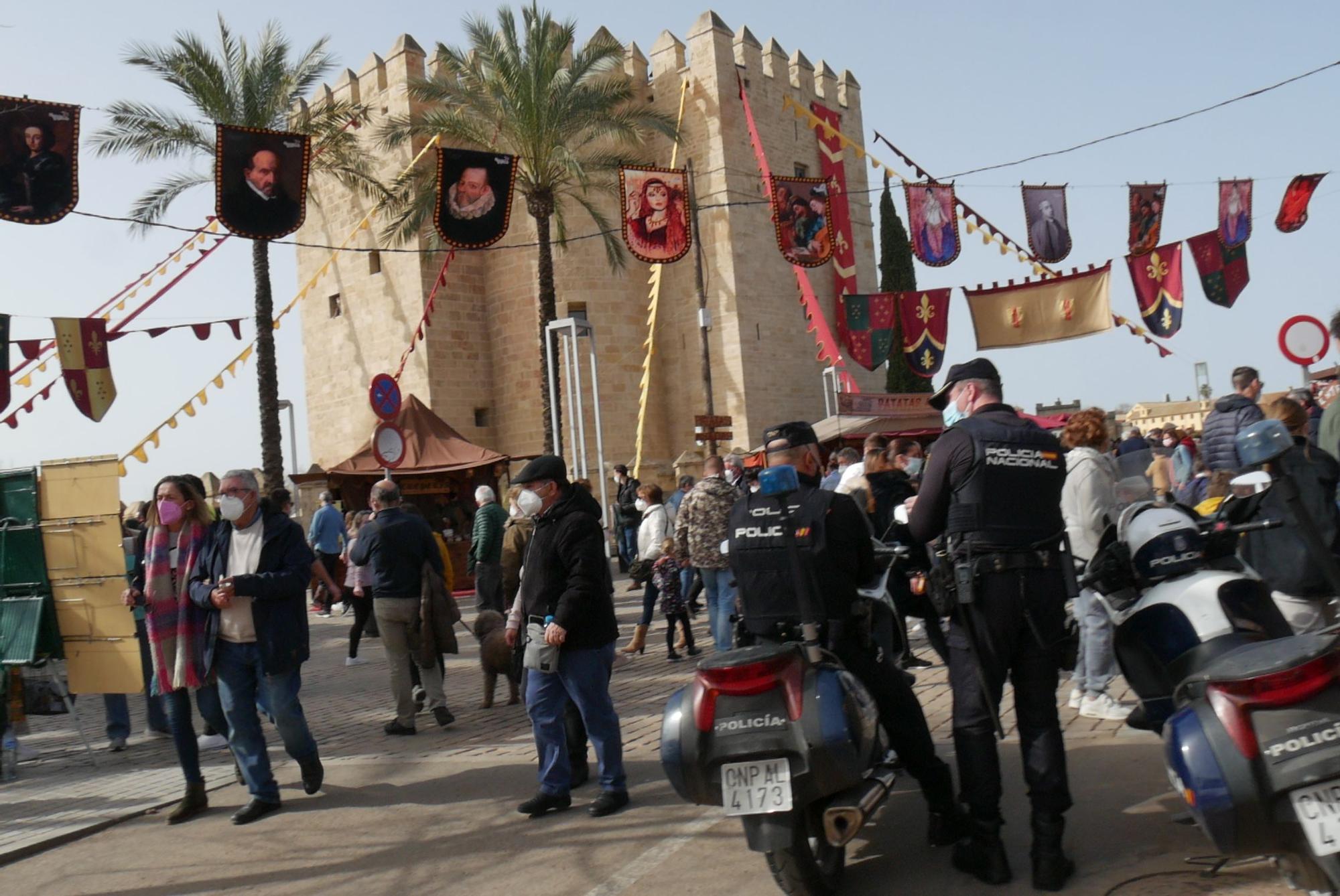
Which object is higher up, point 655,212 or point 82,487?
point 655,212

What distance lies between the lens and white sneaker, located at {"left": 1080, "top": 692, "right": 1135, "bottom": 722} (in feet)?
21.9

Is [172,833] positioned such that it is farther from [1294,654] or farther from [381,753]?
[1294,654]

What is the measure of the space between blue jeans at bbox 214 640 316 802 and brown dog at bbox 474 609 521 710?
2255mm

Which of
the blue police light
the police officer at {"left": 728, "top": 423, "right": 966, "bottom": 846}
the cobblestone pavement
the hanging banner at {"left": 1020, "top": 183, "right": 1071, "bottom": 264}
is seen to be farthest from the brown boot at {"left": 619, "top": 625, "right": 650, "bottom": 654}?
the hanging banner at {"left": 1020, "top": 183, "right": 1071, "bottom": 264}

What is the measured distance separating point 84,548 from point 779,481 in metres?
5.41

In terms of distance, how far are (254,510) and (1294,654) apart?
200 inches

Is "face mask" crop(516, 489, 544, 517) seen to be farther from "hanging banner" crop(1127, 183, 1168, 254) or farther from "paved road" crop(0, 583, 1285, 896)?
"hanging banner" crop(1127, 183, 1168, 254)

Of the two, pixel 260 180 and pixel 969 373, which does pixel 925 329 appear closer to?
pixel 260 180

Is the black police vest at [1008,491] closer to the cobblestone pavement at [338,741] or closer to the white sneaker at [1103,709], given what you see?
the cobblestone pavement at [338,741]

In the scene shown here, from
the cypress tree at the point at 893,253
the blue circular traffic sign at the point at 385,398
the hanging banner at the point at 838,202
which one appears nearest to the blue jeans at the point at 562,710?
the blue circular traffic sign at the point at 385,398

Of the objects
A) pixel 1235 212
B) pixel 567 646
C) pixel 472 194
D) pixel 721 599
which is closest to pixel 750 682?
pixel 567 646

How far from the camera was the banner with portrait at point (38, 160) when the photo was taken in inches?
449

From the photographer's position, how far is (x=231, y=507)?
630 cm

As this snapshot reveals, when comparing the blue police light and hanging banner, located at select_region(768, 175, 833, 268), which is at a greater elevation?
hanging banner, located at select_region(768, 175, 833, 268)
